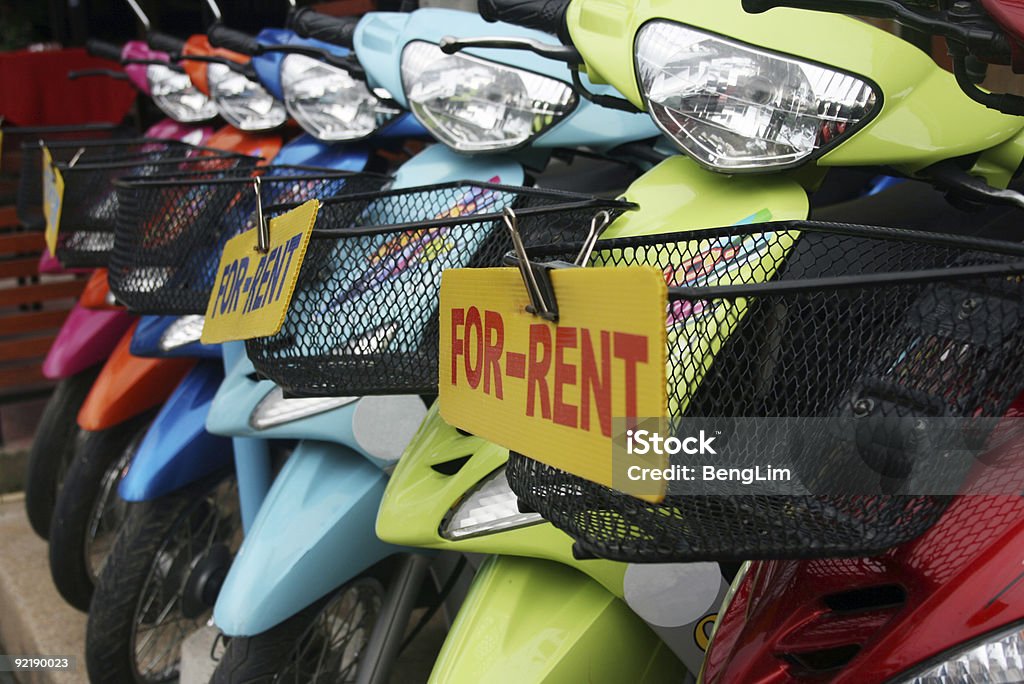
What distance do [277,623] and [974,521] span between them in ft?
2.92

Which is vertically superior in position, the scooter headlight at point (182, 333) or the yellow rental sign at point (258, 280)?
the yellow rental sign at point (258, 280)

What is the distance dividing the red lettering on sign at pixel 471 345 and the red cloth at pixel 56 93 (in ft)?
11.2

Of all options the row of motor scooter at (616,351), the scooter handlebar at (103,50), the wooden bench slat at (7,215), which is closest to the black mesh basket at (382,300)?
the row of motor scooter at (616,351)

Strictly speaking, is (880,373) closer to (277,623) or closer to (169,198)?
(277,623)

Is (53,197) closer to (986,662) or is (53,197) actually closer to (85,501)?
(85,501)

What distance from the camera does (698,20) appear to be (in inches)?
41.0

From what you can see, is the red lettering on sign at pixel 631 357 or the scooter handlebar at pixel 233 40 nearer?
the red lettering on sign at pixel 631 357

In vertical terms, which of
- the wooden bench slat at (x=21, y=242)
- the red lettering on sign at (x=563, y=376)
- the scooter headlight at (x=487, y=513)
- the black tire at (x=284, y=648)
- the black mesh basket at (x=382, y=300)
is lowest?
the wooden bench slat at (x=21, y=242)

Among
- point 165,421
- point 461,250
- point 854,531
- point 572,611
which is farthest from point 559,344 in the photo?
point 165,421

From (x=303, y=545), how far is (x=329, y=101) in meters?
0.84

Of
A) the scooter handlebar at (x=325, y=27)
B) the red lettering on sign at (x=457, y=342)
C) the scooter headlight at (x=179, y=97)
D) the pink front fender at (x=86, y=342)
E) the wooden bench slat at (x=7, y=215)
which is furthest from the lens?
the wooden bench slat at (x=7, y=215)

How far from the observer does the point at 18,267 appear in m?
3.97

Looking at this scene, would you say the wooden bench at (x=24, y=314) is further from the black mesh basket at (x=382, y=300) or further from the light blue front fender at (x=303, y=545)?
the black mesh basket at (x=382, y=300)

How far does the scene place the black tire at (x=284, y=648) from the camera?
55.7 inches
